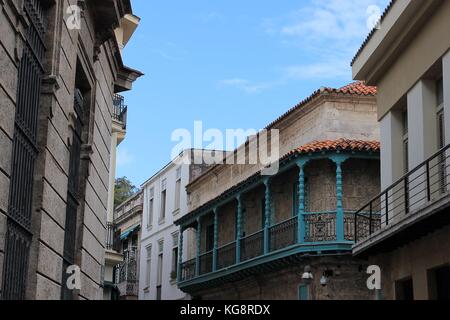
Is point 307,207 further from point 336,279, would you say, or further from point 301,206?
point 336,279

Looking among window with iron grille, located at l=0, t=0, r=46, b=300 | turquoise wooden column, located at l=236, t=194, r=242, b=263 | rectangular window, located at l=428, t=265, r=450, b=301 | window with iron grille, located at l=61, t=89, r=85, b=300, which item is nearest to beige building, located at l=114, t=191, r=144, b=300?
turquoise wooden column, located at l=236, t=194, r=242, b=263

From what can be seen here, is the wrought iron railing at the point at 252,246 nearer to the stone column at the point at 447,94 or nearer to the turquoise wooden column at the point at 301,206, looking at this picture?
the turquoise wooden column at the point at 301,206

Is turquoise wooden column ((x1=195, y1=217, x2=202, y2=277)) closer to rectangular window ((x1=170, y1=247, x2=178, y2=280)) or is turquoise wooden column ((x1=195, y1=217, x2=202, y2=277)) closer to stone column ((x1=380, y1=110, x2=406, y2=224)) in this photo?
rectangular window ((x1=170, y1=247, x2=178, y2=280))

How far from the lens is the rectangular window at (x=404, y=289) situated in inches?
664

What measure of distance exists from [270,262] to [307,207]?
1893mm

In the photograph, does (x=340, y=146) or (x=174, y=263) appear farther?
(x=174, y=263)

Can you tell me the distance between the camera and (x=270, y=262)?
80.3ft

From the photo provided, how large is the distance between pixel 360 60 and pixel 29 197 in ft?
35.0

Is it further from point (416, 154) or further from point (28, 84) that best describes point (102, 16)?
point (416, 154)

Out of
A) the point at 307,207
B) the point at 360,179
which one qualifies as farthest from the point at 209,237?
the point at 360,179

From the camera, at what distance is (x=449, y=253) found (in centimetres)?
1427

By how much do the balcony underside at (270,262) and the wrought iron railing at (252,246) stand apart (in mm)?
416

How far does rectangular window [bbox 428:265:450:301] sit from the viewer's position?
15000 millimetres
